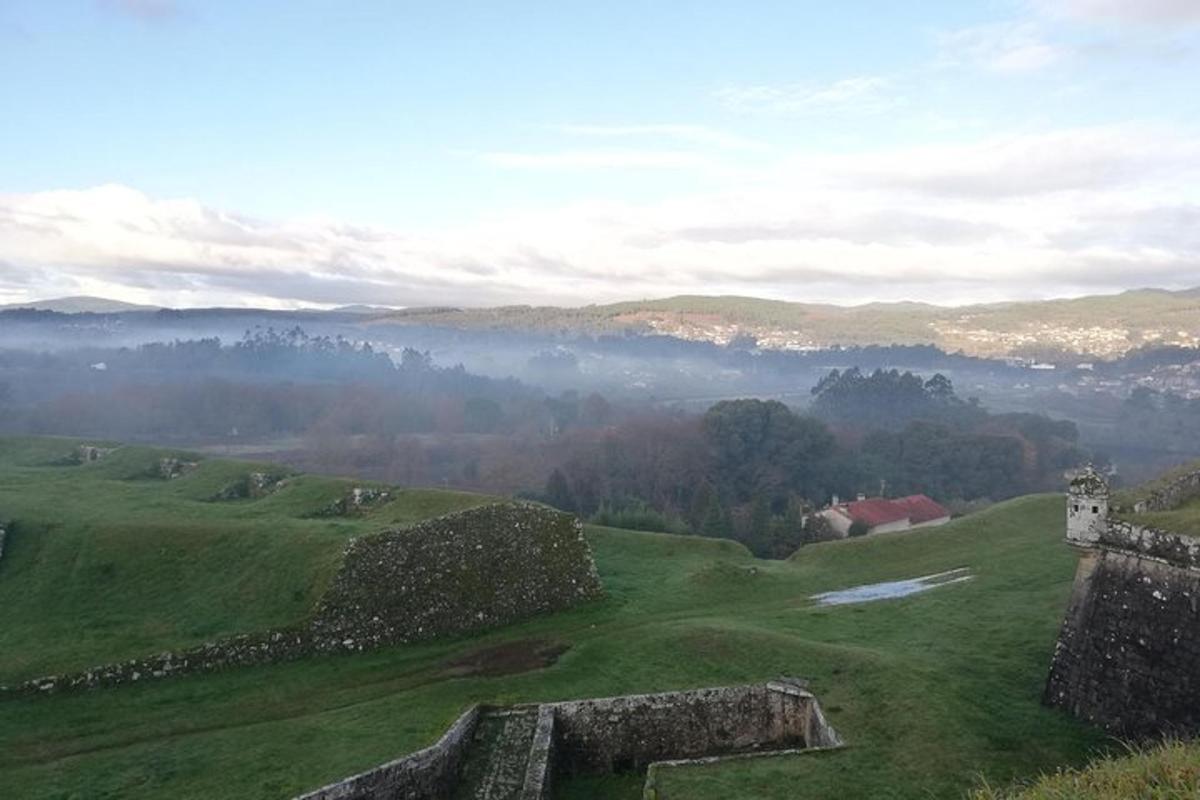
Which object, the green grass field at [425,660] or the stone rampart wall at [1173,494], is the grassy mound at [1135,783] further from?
the stone rampart wall at [1173,494]

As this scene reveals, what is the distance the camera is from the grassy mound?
7.81 meters

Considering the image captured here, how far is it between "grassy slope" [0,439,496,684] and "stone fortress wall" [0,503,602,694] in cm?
51

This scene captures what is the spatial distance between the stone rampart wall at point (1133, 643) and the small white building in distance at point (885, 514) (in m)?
45.5

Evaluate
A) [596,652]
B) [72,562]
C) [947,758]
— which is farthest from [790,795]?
[72,562]

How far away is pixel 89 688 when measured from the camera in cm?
2025

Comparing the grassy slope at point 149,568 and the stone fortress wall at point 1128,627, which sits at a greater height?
the stone fortress wall at point 1128,627

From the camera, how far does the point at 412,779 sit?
1567cm

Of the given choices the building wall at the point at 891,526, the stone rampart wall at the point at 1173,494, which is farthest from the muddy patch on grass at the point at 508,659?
the building wall at the point at 891,526

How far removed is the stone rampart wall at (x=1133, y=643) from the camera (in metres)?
14.9

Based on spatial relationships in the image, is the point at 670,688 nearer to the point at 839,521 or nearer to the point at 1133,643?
the point at 1133,643

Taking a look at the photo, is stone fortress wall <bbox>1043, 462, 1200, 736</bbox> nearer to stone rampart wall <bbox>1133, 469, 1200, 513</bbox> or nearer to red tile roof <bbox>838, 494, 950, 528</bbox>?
stone rampart wall <bbox>1133, 469, 1200, 513</bbox>

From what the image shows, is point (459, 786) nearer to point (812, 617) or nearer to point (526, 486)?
A: point (812, 617)

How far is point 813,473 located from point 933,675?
64.2 meters

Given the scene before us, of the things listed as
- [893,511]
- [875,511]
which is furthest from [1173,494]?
[893,511]
